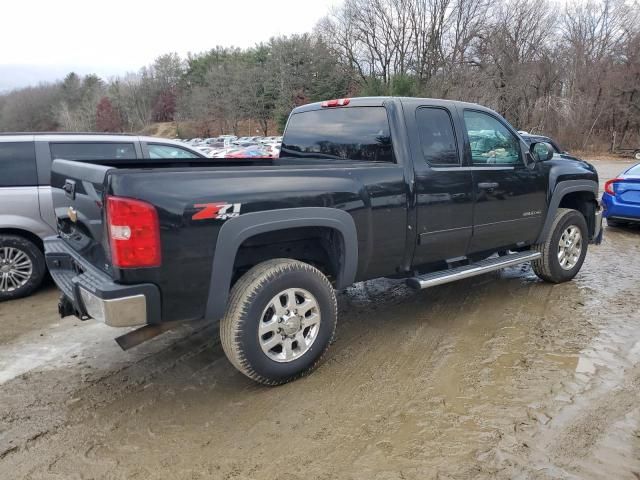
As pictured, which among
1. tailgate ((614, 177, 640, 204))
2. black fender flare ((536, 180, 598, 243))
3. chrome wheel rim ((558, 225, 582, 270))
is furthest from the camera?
tailgate ((614, 177, 640, 204))

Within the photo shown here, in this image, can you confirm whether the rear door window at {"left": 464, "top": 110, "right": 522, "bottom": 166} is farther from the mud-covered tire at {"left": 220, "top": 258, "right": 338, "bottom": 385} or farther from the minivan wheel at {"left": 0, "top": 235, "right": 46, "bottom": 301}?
the minivan wheel at {"left": 0, "top": 235, "right": 46, "bottom": 301}

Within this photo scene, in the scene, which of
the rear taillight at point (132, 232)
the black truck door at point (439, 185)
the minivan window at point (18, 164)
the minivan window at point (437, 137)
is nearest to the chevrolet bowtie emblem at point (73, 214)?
the rear taillight at point (132, 232)

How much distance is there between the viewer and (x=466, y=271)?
4410 millimetres

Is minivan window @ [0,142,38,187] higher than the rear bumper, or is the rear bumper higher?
minivan window @ [0,142,38,187]

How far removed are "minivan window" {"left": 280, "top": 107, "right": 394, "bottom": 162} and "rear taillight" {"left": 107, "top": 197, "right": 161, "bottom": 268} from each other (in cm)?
204

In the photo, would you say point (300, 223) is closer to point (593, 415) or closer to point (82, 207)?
point (82, 207)

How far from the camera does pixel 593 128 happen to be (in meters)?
39.0

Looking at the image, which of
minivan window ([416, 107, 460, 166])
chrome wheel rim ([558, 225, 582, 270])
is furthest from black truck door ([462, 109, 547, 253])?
chrome wheel rim ([558, 225, 582, 270])

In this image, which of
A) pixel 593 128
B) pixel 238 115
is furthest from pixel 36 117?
pixel 593 128

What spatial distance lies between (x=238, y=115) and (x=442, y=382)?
242ft

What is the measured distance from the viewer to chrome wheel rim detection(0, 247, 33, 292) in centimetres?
541

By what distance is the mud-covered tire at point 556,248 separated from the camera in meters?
5.44

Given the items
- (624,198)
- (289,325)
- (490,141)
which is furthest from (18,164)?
(624,198)

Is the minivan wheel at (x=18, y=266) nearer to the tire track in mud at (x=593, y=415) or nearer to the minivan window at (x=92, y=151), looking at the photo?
the minivan window at (x=92, y=151)
